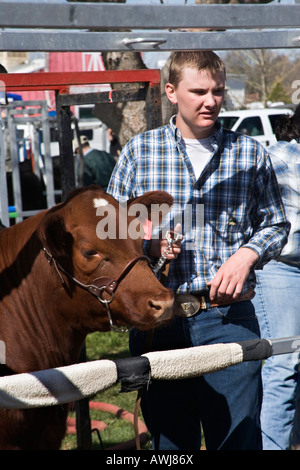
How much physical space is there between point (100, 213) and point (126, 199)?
0.68 ft

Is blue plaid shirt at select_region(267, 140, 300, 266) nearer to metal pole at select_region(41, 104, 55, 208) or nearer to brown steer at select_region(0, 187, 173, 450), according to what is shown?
brown steer at select_region(0, 187, 173, 450)

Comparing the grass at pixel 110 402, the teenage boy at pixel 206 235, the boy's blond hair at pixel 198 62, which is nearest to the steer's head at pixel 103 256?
the teenage boy at pixel 206 235

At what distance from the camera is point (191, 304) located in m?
2.40

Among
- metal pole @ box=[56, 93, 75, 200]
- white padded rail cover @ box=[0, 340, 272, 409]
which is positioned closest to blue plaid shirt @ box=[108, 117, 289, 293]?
white padded rail cover @ box=[0, 340, 272, 409]

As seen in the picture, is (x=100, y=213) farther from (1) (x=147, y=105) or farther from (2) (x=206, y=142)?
(1) (x=147, y=105)

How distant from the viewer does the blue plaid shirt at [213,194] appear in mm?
2422

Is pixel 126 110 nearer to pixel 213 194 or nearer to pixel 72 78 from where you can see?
pixel 72 78

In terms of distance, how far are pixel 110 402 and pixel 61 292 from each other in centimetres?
301

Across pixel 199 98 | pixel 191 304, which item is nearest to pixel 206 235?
pixel 191 304

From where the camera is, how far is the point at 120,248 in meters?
2.30

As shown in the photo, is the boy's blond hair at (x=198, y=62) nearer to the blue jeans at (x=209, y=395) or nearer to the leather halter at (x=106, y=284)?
the leather halter at (x=106, y=284)

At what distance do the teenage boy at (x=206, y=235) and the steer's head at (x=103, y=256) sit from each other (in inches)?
4.7

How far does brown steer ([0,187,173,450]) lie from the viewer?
2256 millimetres

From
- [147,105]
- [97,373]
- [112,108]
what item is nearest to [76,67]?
[112,108]
